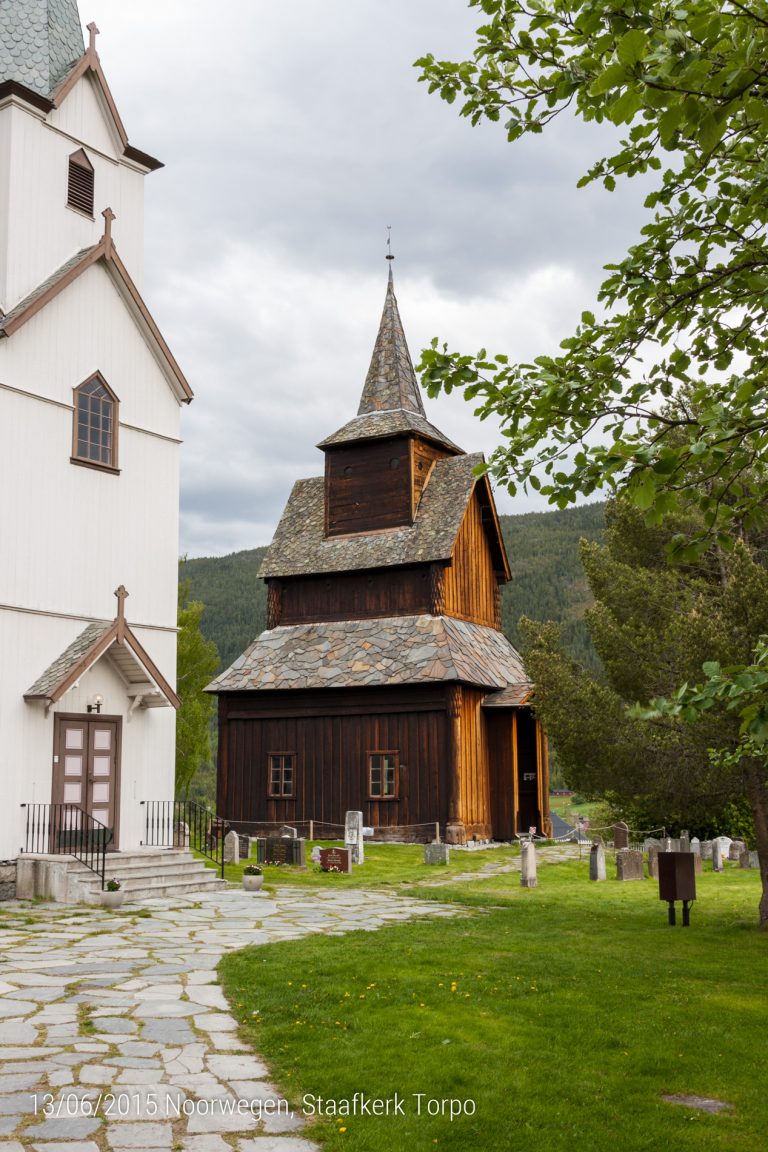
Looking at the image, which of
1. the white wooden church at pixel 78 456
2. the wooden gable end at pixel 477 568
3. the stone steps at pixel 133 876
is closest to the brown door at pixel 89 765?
the white wooden church at pixel 78 456

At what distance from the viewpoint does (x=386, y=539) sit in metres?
30.8

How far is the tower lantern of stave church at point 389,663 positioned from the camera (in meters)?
27.3

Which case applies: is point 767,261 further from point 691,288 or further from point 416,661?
point 416,661

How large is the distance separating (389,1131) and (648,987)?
4.66m

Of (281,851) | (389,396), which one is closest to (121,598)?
(281,851)

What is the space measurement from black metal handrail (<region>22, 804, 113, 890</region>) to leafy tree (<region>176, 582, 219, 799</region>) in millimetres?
25932

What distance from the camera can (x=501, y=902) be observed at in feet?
52.8

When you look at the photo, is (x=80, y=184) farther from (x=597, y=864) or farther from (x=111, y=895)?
(x=597, y=864)

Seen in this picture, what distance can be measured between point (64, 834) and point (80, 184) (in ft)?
37.6

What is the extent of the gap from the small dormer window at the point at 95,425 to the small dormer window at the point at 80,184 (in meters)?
3.31

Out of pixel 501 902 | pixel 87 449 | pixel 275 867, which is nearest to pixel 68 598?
pixel 87 449

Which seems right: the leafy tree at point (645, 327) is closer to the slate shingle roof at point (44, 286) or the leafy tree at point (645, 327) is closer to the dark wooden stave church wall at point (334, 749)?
the slate shingle roof at point (44, 286)

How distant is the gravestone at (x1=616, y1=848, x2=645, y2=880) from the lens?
19766 mm

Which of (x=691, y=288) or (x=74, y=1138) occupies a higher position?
(x=691, y=288)
